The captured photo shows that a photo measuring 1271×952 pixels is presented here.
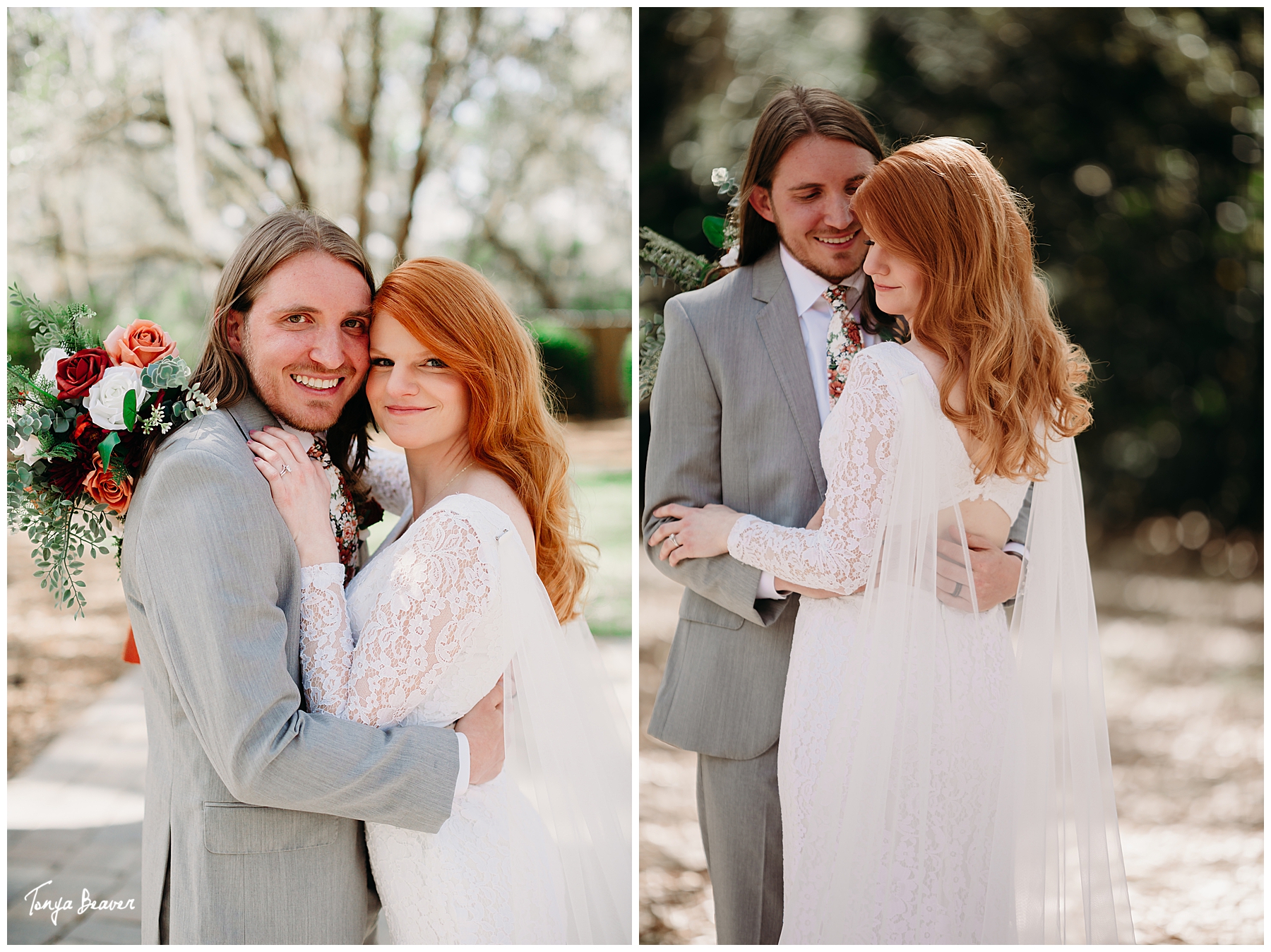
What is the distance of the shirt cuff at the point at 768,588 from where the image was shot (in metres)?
2.43

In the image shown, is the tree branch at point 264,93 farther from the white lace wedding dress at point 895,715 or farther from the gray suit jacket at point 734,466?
the white lace wedding dress at point 895,715

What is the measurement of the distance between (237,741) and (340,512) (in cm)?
59

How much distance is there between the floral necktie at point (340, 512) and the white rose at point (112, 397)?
375mm

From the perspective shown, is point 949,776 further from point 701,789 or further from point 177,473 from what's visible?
point 177,473

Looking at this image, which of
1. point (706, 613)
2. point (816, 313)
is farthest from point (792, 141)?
point (706, 613)

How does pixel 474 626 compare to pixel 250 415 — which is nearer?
pixel 474 626

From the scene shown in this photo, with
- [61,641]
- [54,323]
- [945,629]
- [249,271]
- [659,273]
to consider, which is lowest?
[61,641]

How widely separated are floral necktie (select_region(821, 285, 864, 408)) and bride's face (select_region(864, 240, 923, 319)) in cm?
25

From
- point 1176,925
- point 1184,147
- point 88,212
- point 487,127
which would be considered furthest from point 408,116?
point 1176,925

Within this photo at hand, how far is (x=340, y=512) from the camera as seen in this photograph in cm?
218

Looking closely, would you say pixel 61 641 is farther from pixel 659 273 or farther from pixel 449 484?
pixel 449 484

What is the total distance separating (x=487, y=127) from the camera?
910 cm

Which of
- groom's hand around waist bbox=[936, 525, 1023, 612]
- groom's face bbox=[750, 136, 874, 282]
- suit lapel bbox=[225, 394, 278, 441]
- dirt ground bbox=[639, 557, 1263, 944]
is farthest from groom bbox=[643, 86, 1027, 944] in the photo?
dirt ground bbox=[639, 557, 1263, 944]

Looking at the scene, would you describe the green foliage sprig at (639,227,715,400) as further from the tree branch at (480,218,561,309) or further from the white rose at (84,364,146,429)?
the tree branch at (480,218,561,309)
